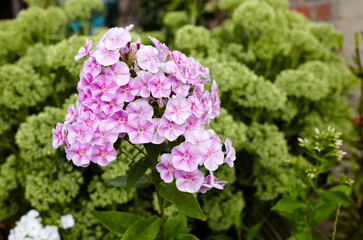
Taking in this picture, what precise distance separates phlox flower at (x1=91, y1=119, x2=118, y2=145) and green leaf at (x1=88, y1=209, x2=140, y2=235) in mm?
288

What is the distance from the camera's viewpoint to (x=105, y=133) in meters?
0.71

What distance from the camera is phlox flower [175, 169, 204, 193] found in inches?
28.3

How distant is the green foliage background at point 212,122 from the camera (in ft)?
4.05

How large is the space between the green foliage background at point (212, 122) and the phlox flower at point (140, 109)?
0.33 metres

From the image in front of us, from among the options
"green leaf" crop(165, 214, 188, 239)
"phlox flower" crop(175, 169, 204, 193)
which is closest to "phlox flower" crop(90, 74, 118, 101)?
"phlox flower" crop(175, 169, 204, 193)

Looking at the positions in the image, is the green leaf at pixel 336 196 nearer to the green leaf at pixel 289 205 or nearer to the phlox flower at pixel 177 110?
the green leaf at pixel 289 205

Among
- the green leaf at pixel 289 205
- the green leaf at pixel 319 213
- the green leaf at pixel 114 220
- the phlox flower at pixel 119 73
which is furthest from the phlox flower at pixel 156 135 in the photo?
Answer: the green leaf at pixel 319 213

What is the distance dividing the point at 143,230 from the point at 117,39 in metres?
0.47

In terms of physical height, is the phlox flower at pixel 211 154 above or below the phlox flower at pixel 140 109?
below

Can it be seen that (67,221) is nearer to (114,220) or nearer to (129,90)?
(114,220)

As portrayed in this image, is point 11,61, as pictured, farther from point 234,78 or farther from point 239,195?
point 239,195

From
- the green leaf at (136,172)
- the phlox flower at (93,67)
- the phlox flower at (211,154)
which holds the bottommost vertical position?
the green leaf at (136,172)

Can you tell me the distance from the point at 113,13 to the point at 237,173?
3.60 metres

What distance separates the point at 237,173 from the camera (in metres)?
1.65
